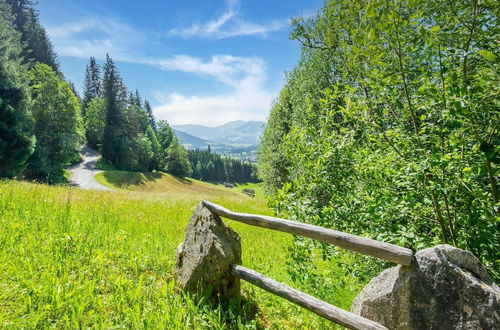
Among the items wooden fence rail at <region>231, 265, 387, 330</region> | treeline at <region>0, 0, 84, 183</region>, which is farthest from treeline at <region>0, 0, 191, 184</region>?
wooden fence rail at <region>231, 265, 387, 330</region>

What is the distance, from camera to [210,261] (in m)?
4.14

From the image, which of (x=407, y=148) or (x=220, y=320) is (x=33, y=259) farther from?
(x=407, y=148)

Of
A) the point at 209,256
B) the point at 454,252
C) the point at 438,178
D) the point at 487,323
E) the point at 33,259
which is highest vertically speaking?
the point at 438,178

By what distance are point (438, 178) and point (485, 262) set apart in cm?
137

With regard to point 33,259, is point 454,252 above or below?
above

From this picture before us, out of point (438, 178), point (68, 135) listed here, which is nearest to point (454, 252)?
point (438, 178)

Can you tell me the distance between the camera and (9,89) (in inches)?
1089

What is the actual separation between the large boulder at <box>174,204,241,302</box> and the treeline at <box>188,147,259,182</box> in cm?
10635

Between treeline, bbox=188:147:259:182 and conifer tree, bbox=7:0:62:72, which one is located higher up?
conifer tree, bbox=7:0:62:72

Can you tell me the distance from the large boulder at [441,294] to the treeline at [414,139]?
0.61m

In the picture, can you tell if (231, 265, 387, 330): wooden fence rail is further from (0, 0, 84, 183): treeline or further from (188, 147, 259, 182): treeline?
(188, 147, 259, 182): treeline

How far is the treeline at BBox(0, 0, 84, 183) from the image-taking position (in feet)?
89.2

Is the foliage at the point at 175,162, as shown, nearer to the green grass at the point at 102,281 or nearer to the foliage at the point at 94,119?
the foliage at the point at 94,119

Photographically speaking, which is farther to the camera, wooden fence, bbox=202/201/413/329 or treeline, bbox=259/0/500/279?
treeline, bbox=259/0/500/279
